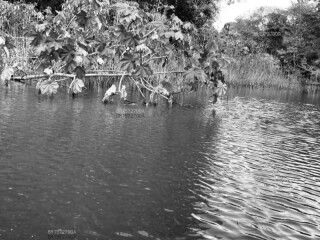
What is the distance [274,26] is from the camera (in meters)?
46.7

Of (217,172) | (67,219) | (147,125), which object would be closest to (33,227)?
(67,219)

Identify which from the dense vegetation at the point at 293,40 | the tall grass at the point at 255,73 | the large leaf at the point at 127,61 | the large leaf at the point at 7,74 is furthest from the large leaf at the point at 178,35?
the dense vegetation at the point at 293,40

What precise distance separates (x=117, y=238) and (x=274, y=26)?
1834 inches

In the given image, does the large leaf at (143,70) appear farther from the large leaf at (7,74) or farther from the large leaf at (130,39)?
the large leaf at (7,74)

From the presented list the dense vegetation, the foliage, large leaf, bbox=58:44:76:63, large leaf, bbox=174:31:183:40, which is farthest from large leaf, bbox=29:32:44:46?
the dense vegetation

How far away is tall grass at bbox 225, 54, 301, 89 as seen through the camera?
30292 millimetres

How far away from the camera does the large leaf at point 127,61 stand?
584 cm

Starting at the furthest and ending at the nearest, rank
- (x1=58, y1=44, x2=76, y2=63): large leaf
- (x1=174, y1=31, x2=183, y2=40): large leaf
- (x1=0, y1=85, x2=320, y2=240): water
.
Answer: (x1=174, y1=31, x2=183, y2=40): large leaf, (x1=58, y1=44, x2=76, y2=63): large leaf, (x1=0, y1=85, x2=320, y2=240): water

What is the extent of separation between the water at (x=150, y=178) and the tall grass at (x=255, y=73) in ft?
62.6

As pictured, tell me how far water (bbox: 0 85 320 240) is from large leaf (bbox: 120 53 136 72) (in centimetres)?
172

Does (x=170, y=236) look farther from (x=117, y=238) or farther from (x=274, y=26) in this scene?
(x=274, y=26)

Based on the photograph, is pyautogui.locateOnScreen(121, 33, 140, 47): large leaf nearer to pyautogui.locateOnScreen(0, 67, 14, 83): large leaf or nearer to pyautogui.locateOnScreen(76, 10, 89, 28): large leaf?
pyautogui.locateOnScreen(76, 10, 89, 28): large leaf

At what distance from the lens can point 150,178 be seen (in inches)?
245

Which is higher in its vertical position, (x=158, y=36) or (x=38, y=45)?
(x=158, y=36)
